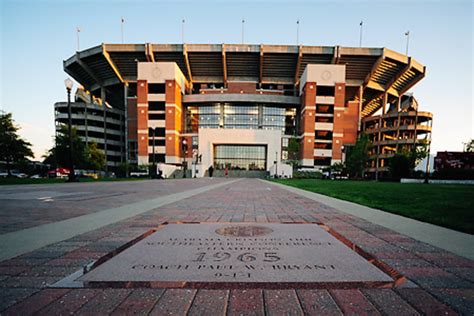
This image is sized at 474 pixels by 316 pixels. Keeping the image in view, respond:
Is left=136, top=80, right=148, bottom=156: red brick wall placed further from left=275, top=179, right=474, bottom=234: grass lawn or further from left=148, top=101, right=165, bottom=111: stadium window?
left=275, top=179, right=474, bottom=234: grass lawn

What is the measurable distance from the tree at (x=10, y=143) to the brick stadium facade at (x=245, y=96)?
24.8 metres

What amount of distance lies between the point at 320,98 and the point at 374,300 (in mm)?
57785

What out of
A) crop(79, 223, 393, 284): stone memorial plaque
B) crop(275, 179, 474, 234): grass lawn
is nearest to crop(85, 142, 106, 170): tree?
crop(275, 179, 474, 234): grass lawn

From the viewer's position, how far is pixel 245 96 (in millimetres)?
58438

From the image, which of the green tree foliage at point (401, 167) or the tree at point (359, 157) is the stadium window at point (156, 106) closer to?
the tree at point (359, 157)

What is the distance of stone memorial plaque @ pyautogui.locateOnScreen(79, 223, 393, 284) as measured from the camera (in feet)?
6.37

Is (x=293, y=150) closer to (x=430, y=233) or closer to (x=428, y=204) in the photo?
(x=428, y=204)

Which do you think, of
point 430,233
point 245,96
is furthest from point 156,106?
point 430,233

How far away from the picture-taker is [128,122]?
200 ft

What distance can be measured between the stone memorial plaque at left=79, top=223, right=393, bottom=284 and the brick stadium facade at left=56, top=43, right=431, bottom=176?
4334cm

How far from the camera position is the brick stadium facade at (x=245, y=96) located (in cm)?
5278

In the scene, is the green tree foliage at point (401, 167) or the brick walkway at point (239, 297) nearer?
the brick walkway at point (239, 297)

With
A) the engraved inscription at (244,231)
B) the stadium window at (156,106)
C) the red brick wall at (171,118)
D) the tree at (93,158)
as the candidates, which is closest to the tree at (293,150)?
the red brick wall at (171,118)

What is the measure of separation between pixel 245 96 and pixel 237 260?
59.0 metres
